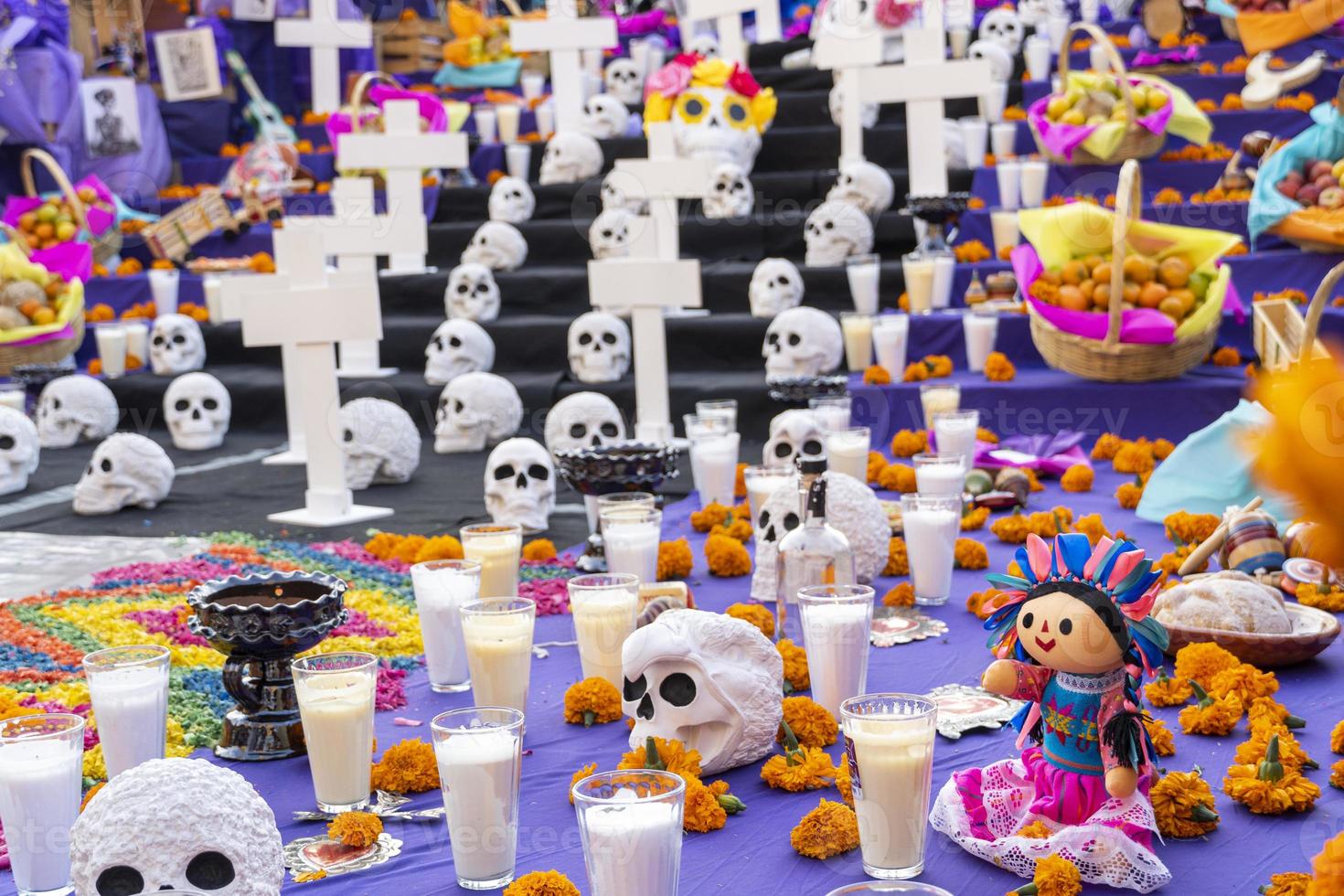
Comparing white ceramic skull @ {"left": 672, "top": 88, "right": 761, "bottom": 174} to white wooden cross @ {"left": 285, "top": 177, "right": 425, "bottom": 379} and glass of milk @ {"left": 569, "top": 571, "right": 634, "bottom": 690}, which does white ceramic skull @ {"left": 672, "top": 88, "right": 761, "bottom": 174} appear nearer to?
white wooden cross @ {"left": 285, "top": 177, "right": 425, "bottom": 379}

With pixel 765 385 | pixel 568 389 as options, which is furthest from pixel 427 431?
pixel 765 385

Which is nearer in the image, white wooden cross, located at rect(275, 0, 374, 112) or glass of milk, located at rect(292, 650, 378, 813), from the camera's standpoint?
glass of milk, located at rect(292, 650, 378, 813)

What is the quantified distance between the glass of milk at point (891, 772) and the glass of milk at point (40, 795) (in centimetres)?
98

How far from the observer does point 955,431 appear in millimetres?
3898

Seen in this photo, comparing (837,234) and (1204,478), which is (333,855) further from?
(837,234)

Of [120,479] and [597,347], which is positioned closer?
[120,479]

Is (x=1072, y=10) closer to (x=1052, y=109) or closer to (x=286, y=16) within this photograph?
(x=1052, y=109)

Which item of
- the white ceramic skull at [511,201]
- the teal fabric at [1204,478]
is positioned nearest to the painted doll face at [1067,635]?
the teal fabric at [1204,478]

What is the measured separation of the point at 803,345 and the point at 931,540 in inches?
107

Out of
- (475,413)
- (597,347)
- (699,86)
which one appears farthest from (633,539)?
(699,86)

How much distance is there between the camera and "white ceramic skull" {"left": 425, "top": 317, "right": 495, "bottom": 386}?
648 cm

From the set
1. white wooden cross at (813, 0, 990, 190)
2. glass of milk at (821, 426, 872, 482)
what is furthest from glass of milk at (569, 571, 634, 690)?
white wooden cross at (813, 0, 990, 190)

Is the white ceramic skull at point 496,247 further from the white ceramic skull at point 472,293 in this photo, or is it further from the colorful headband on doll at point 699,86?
the colorful headband on doll at point 699,86

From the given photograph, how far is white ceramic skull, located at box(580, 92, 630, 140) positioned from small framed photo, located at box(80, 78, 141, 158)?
3.41 m
